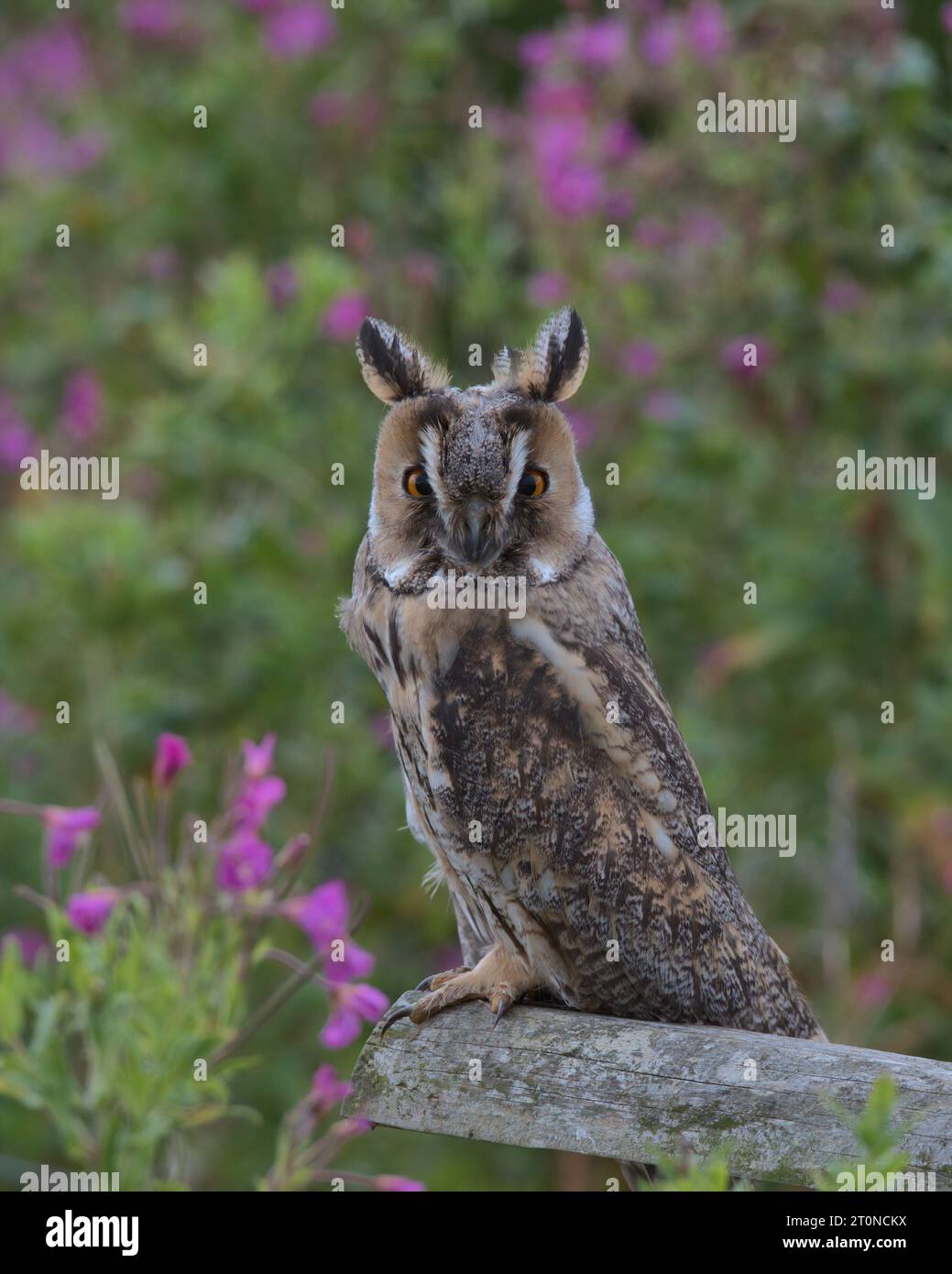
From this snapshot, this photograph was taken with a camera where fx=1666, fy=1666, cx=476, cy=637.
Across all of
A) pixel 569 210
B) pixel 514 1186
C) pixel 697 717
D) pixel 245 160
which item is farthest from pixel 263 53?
pixel 514 1186

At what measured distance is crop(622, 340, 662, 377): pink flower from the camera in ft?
16.4

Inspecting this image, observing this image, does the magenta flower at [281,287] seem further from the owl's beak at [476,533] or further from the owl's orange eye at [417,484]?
the owl's beak at [476,533]

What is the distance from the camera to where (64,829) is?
107 inches

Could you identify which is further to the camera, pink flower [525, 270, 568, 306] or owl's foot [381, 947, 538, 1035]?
pink flower [525, 270, 568, 306]

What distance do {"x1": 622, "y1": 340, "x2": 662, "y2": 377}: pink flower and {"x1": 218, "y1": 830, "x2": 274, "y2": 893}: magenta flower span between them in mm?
2714

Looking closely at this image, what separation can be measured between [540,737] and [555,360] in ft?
2.11

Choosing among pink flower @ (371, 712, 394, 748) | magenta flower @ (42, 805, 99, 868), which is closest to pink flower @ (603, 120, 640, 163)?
pink flower @ (371, 712, 394, 748)

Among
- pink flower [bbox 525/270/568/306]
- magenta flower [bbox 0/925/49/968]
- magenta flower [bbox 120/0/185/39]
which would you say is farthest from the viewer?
magenta flower [bbox 120/0/185/39]

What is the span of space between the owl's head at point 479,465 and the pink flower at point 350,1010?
0.70 meters

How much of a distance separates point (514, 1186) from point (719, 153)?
3200 mm

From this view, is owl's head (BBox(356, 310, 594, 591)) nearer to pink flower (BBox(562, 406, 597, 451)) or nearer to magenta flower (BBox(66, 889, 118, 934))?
magenta flower (BBox(66, 889, 118, 934))

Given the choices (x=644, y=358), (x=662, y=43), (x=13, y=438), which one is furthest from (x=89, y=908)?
(x=13, y=438)

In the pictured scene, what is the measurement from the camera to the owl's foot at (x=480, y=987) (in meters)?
2.47

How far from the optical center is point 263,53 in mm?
5770
